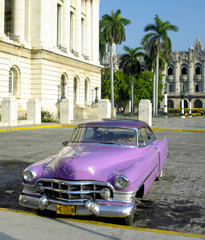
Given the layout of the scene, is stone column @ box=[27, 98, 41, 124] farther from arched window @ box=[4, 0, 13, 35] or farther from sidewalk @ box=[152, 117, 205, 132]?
arched window @ box=[4, 0, 13, 35]

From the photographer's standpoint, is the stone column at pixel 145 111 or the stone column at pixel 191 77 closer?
the stone column at pixel 145 111

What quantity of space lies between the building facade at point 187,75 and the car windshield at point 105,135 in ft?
289

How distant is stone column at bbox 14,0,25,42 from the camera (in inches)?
1247

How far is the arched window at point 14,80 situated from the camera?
30842 mm

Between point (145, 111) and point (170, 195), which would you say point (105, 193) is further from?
point (145, 111)

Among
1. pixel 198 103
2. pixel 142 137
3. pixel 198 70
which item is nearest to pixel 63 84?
pixel 142 137

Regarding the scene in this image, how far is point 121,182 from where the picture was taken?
14.2ft

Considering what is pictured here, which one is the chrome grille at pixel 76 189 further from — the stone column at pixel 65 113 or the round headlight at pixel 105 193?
the stone column at pixel 65 113

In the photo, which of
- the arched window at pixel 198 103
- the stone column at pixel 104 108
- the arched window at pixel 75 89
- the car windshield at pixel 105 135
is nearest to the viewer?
the car windshield at pixel 105 135

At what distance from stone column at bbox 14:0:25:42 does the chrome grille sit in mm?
29651

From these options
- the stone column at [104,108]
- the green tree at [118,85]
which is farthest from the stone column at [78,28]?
the green tree at [118,85]

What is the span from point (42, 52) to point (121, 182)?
96.4ft

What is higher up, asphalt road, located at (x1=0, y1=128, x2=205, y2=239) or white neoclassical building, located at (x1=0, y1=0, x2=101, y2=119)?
white neoclassical building, located at (x1=0, y1=0, x2=101, y2=119)

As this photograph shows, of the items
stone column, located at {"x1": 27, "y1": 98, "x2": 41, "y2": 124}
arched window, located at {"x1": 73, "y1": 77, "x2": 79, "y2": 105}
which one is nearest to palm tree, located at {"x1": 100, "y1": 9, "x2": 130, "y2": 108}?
arched window, located at {"x1": 73, "y1": 77, "x2": 79, "y2": 105}
